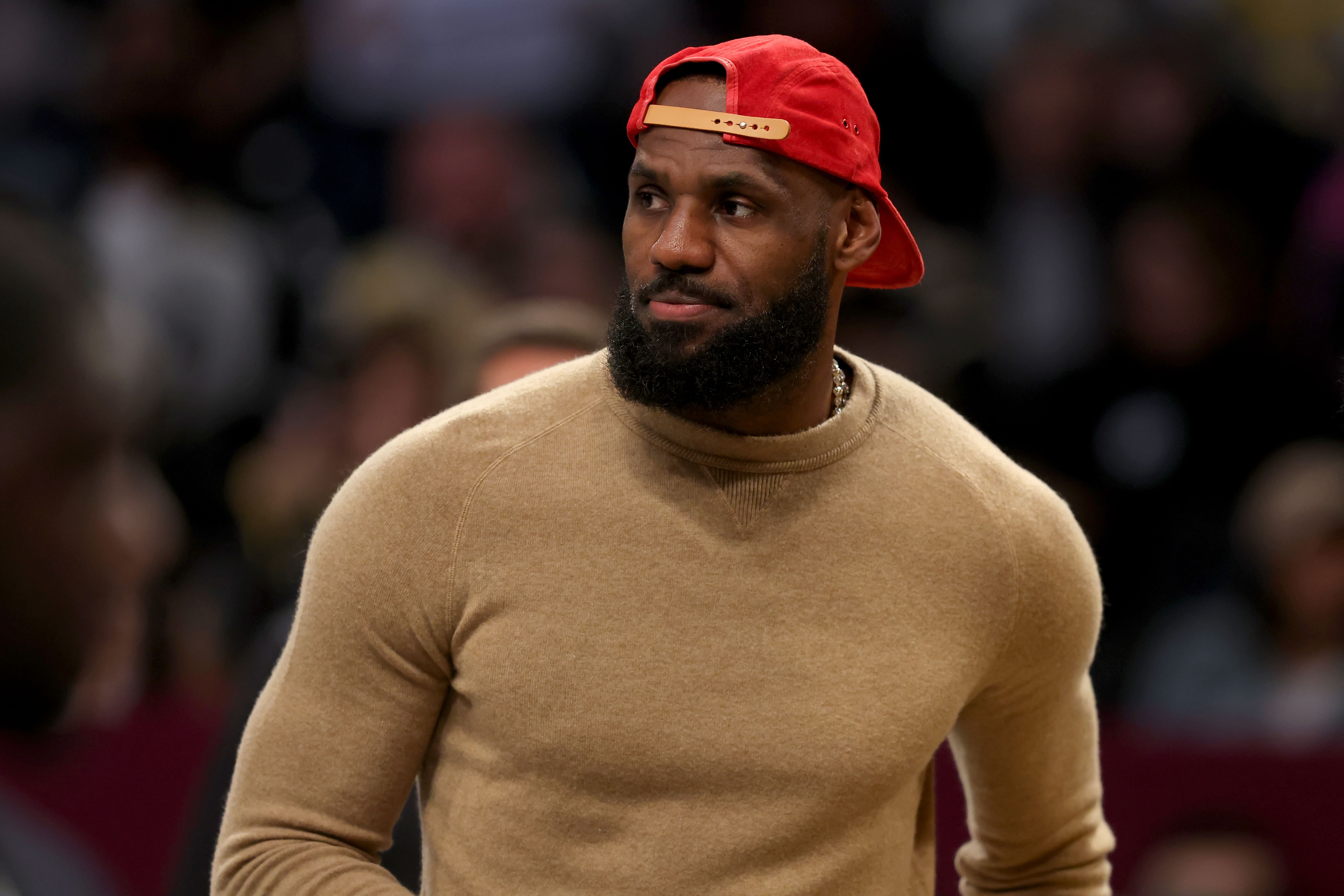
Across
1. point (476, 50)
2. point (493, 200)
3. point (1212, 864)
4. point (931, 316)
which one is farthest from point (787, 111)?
point (476, 50)

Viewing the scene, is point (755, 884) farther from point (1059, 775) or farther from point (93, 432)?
point (93, 432)

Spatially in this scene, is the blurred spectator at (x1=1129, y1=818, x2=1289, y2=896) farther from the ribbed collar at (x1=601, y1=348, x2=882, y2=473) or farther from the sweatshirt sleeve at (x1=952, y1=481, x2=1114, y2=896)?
the ribbed collar at (x1=601, y1=348, x2=882, y2=473)

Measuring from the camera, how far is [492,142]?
6.34m

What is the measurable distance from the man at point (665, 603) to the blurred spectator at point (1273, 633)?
228 cm

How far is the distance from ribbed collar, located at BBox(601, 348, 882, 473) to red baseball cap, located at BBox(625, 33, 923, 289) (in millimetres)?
Answer: 323

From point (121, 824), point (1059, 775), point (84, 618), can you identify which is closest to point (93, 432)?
point (84, 618)

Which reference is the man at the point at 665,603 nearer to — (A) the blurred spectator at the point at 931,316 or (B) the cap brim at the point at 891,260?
(B) the cap brim at the point at 891,260

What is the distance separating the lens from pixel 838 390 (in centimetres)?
260

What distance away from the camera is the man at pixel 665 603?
92.0 inches

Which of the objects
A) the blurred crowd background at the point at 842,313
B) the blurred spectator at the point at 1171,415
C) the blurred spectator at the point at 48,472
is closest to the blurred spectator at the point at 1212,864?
the blurred crowd background at the point at 842,313

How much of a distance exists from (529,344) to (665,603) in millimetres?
1264

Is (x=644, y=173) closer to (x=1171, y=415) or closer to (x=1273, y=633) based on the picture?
(x=1273, y=633)

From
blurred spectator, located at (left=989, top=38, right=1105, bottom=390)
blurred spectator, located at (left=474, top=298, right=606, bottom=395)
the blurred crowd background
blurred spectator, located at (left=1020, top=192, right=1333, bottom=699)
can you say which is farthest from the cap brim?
blurred spectator, located at (left=989, top=38, right=1105, bottom=390)

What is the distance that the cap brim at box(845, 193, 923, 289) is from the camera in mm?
2518
